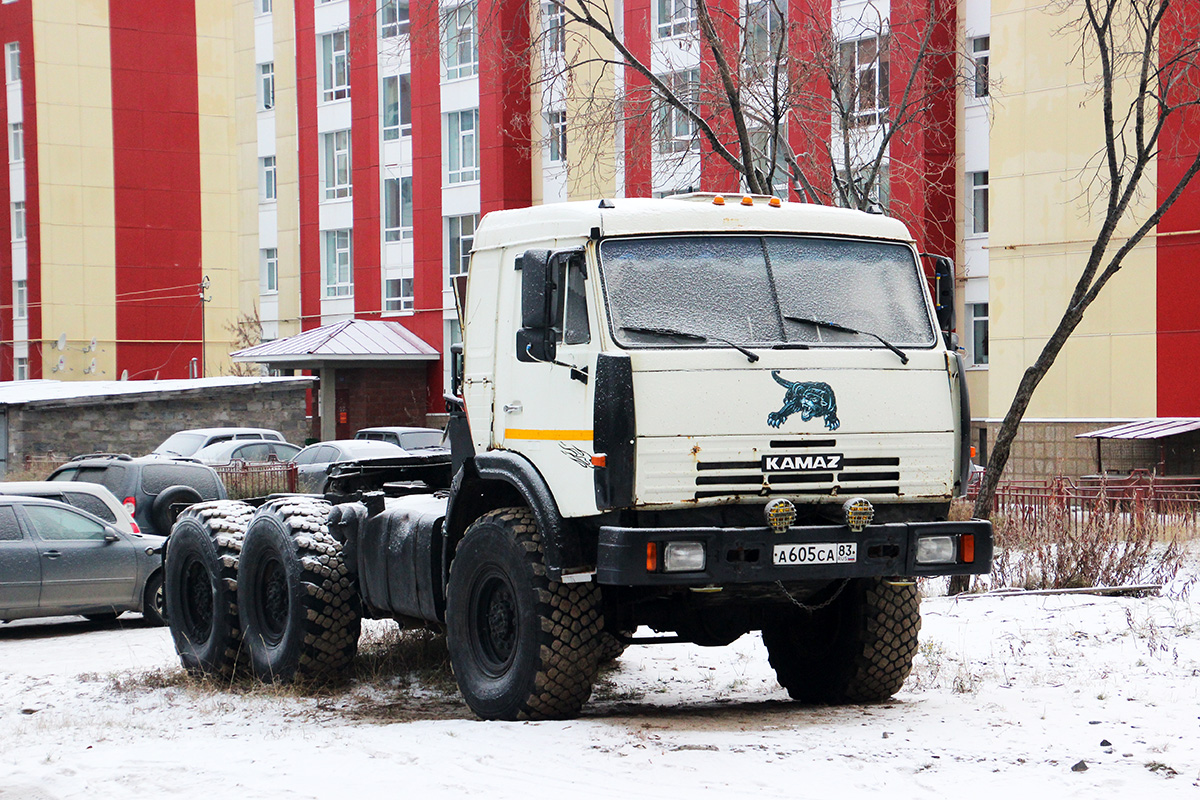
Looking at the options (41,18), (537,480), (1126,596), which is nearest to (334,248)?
(41,18)

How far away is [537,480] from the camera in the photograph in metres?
8.76

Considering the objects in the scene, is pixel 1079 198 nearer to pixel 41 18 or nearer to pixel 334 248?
pixel 334 248

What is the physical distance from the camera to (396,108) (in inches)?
2077

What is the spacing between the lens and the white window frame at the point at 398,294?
52.7 metres

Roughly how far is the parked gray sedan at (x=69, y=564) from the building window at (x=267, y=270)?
4701cm

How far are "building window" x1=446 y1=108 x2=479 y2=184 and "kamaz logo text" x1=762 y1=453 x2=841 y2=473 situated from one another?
42.4 metres

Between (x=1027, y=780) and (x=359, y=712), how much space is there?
4.35 m

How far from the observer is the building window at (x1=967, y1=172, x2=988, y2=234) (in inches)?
1583

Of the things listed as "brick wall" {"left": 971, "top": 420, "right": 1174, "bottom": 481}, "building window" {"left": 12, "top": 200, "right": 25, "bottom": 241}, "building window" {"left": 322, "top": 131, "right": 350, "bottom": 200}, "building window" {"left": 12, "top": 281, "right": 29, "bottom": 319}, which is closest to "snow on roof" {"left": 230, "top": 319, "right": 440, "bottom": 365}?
"building window" {"left": 322, "top": 131, "right": 350, "bottom": 200}

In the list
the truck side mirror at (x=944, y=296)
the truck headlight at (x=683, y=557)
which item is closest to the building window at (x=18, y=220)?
the truck side mirror at (x=944, y=296)

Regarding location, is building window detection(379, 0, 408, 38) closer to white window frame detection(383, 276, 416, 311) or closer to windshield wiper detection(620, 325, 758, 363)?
white window frame detection(383, 276, 416, 311)

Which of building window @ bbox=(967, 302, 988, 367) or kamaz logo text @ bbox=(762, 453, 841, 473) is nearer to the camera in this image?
kamaz logo text @ bbox=(762, 453, 841, 473)

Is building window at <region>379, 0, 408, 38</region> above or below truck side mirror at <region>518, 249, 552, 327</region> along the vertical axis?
above

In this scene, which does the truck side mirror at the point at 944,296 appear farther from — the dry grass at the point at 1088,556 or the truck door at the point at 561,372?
the dry grass at the point at 1088,556
